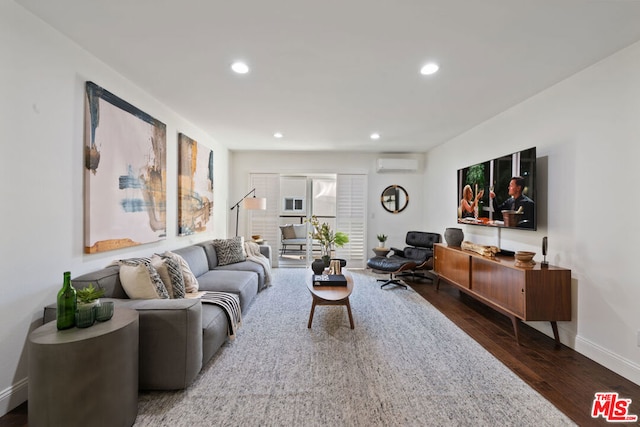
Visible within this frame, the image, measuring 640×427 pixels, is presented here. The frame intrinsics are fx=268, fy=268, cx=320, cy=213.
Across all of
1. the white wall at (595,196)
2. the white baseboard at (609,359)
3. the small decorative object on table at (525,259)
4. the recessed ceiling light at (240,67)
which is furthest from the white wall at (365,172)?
the white baseboard at (609,359)

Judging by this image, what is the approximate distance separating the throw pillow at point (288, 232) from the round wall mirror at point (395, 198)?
2.12 meters

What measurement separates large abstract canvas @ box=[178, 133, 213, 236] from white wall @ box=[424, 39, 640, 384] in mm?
4368

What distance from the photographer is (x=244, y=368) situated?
2154 millimetres

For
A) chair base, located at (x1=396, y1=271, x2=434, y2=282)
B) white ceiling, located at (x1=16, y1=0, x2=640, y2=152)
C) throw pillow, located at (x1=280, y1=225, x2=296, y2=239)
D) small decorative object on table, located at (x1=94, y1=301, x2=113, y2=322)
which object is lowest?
chair base, located at (x1=396, y1=271, x2=434, y2=282)

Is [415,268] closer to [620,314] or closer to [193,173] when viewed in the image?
[620,314]

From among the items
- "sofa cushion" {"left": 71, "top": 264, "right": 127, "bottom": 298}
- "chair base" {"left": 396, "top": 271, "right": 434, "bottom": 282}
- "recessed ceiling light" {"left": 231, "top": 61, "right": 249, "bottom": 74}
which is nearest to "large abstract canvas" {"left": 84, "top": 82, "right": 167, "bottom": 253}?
"sofa cushion" {"left": 71, "top": 264, "right": 127, "bottom": 298}

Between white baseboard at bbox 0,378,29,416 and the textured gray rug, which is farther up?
white baseboard at bbox 0,378,29,416

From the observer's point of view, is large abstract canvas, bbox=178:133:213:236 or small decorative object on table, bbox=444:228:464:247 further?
small decorative object on table, bbox=444:228:464:247

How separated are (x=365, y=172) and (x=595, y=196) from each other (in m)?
3.88

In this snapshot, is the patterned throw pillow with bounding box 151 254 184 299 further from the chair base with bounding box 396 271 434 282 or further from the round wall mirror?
the round wall mirror

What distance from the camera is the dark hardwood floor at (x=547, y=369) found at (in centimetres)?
175

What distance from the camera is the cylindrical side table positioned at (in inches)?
52.3

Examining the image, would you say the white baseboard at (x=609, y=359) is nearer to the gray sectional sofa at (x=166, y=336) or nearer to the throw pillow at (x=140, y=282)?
the gray sectional sofa at (x=166, y=336)

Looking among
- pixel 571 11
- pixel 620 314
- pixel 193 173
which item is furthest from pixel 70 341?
pixel 620 314
